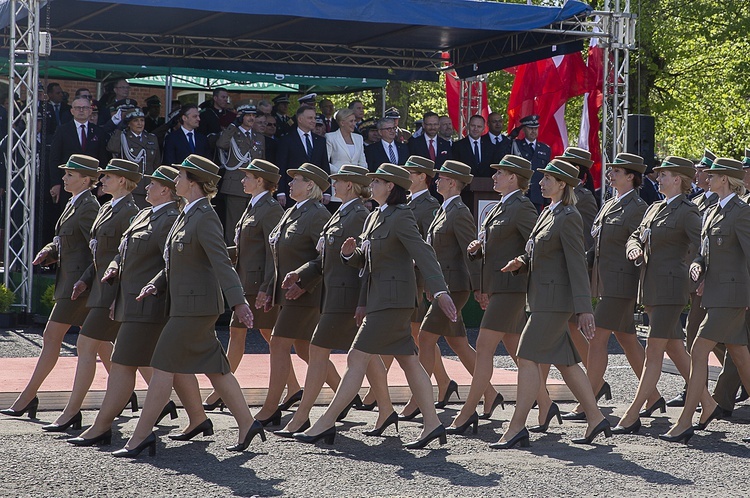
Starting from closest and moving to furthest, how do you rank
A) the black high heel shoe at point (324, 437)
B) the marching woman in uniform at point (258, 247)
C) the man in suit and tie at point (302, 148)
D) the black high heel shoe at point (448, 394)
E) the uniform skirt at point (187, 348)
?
1. the uniform skirt at point (187, 348)
2. the black high heel shoe at point (324, 437)
3. the marching woman in uniform at point (258, 247)
4. the black high heel shoe at point (448, 394)
5. the man in suit and tie at point (302, 148)

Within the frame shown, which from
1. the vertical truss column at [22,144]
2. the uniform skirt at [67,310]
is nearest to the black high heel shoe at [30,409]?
the uniform skirt at [67,310]

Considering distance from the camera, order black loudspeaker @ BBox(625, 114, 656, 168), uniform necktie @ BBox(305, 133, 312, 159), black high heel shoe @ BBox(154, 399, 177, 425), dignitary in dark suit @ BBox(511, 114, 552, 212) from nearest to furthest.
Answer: black high heel shoe @ BBox(154, 399, 177, 425) < uniform necktie @ BBox(305, 133, 312, 159) < black loudspeaker @ BBox(625, 114, 656, 168) < dignitary in dark suit @ BBox(511, 114, 552, 212)

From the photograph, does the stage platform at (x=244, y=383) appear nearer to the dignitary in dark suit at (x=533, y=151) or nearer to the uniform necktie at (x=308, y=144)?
the uniform necktie at (x=308, y=144)

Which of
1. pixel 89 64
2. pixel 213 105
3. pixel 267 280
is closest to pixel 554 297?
pixel 267 280

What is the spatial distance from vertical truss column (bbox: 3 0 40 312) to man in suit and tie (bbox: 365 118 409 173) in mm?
4301

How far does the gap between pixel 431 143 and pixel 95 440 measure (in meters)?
10.2

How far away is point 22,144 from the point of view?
1387 centimetres

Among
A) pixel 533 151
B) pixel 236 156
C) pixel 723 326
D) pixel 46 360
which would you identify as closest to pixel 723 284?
pixel 723 326

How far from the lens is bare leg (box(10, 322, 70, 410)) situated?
335 inches

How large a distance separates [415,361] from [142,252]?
6.02ft

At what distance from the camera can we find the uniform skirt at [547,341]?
25.5ft

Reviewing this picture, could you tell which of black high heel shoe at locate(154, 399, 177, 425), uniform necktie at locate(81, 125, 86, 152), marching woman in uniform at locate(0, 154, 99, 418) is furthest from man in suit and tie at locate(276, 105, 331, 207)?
black high heel shoe at locate(154, 399, 177, 425)

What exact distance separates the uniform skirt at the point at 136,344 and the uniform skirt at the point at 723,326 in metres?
3.64

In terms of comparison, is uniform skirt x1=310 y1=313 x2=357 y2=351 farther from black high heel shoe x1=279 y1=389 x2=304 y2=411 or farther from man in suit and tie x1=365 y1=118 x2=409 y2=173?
man in suit and tie x1=365 y1=118 x2=409 y2=173
